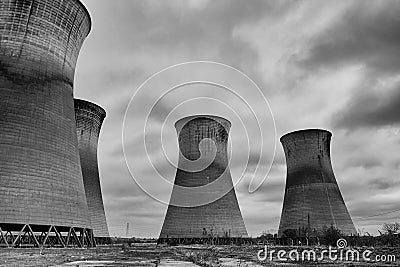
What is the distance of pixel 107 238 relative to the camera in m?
33.9

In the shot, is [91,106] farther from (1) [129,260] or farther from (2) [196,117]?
(1) [129,260]

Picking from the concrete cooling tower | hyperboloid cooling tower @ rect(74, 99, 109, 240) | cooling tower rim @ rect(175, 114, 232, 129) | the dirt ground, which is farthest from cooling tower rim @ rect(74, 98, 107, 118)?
the dirt ground

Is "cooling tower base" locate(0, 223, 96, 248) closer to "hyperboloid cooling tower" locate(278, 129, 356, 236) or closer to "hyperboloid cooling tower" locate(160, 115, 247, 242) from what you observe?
"hyperboloid cooling tower" locate(160, 115, 247, 242)

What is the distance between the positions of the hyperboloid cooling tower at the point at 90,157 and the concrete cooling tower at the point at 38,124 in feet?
35.4

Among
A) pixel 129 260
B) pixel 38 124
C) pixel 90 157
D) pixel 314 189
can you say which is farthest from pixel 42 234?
pixel 314 189

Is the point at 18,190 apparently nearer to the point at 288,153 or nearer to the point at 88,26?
the point at 88,26

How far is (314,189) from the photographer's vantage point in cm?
3372

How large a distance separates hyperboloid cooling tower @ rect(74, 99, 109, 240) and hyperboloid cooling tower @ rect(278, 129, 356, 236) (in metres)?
16.6

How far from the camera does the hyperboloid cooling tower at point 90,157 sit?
102 feet

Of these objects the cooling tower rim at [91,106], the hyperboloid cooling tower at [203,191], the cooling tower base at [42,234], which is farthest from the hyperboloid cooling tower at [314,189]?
the cooling tower base at [42,234]

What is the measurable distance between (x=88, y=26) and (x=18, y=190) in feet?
33.8

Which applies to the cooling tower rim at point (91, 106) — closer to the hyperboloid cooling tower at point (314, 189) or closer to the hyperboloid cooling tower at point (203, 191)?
the hyperboloid cooling tower at point (203, 191)

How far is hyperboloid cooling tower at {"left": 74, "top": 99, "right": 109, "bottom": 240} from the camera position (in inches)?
1221

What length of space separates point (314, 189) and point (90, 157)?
1884cm
